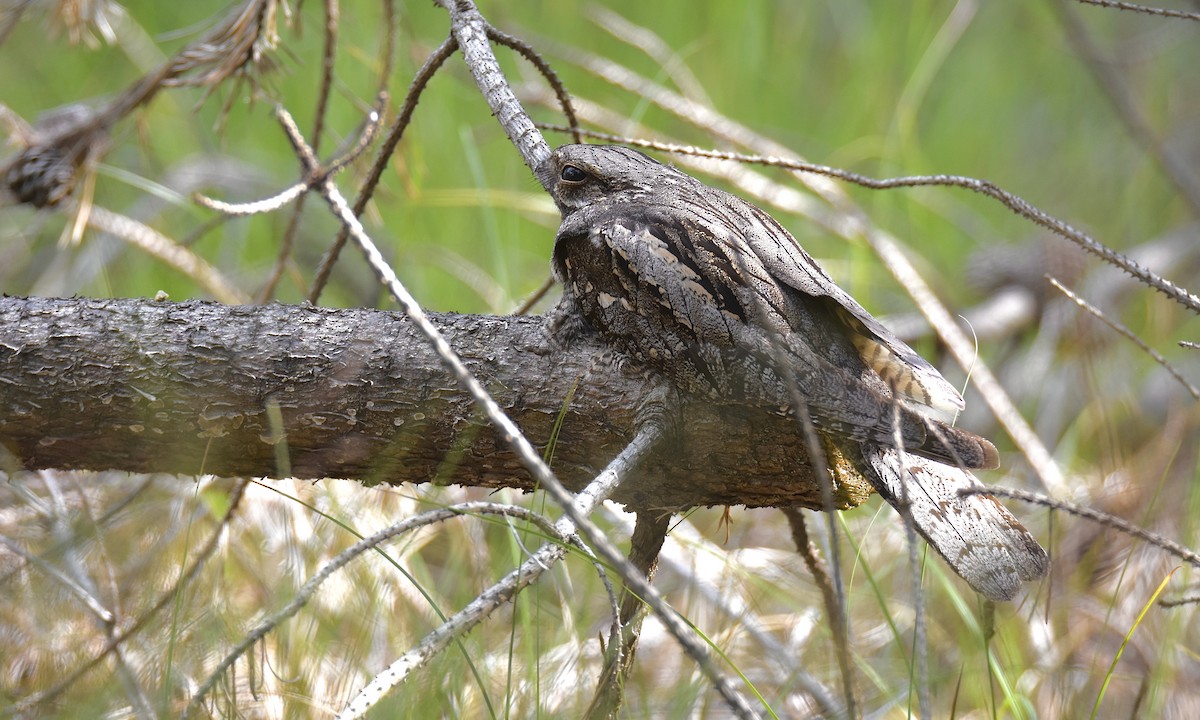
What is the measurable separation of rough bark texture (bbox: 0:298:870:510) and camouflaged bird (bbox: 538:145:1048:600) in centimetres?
9

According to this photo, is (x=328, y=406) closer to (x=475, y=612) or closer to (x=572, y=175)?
(x=475, y=612)

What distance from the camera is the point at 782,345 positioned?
1.60m

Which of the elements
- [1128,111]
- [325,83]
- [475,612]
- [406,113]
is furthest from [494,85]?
[1128,111]

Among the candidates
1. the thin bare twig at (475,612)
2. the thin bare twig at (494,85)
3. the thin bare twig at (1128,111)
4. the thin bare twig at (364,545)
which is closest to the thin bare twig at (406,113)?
the thin bare twig at (494,85)

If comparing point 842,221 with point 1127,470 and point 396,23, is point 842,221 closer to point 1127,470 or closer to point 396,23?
point 1127,470

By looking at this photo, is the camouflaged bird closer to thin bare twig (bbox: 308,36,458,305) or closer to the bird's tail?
the bird's tail

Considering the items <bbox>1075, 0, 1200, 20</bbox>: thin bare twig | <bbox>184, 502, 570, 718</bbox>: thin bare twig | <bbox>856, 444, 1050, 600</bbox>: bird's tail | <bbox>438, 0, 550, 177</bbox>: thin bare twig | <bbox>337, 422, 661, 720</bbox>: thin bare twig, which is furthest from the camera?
<bbox>438, 0, 550, 177</bbox>: thin bare twig

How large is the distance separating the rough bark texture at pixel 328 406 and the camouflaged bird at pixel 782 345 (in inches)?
3.4

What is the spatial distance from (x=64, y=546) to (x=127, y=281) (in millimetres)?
3023

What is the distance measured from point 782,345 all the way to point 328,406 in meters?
0.83

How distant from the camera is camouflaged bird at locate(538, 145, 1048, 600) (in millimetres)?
1534

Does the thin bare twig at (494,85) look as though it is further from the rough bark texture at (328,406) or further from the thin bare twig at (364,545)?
the thin bare twig at (364,545)

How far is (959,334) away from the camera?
3.58 m

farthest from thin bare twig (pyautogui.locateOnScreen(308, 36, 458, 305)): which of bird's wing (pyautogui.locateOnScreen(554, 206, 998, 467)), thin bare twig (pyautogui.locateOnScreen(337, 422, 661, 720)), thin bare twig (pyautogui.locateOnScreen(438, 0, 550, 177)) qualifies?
thin bare twig (pyautogui.locateOnScreen(337, 422, 661, 720))
